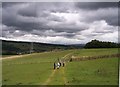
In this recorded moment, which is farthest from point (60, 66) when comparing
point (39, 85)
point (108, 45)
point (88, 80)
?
point (108, 45)

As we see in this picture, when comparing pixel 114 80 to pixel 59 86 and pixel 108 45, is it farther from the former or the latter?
pixel 108 45

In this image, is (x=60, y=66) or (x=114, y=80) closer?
(x=114, y=80)

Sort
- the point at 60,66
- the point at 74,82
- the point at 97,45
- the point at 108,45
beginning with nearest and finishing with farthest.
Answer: the point at 74,82 → the point at 60,66 → the point at 108,45 → the point at 97,45

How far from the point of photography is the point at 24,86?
96.4 ft

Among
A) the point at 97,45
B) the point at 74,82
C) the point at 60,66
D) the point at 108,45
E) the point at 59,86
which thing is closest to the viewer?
the point at 59,86

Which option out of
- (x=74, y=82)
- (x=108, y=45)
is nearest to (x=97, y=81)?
(x=74, y=82)

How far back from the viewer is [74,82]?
30.3 metres

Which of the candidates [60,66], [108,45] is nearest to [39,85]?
[60,66]

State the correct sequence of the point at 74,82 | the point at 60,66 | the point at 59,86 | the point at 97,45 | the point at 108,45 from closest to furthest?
1. the point at 59,86
2. the point at 74,82
3. the point at 60,66
4. the point at 108,45
5. the point at 97,45

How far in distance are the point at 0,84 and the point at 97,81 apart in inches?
442

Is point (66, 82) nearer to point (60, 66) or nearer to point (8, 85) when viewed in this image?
point (8, 85)

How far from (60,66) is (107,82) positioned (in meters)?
19.4

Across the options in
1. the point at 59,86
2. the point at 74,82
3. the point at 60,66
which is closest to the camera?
the point at 59,86

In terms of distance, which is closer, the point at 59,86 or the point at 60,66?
the point at 59,86
